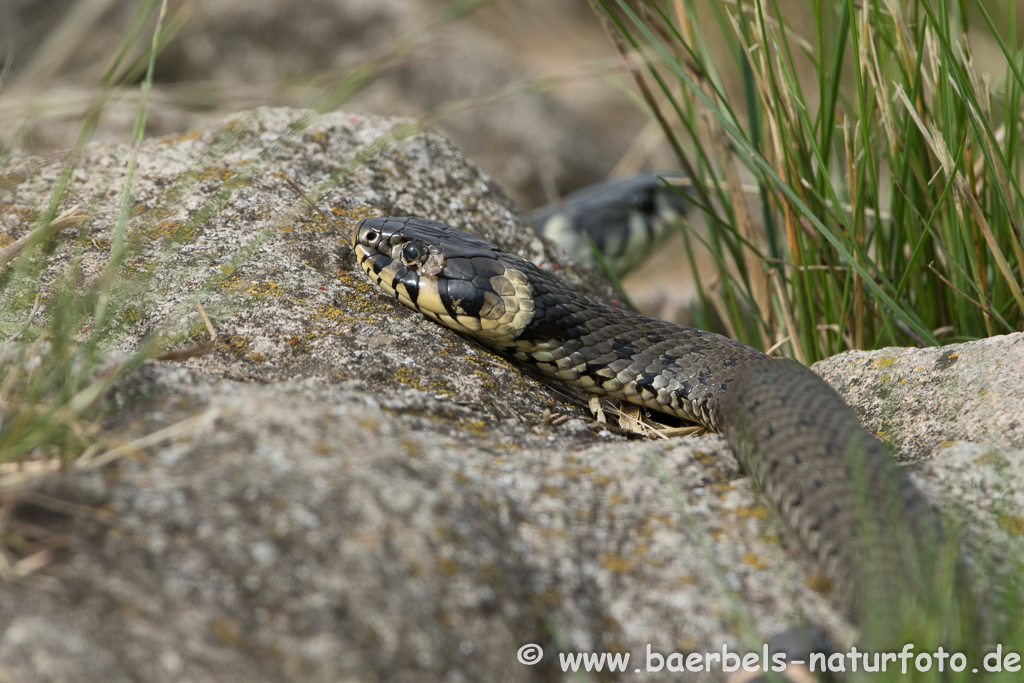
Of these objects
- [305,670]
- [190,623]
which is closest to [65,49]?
[190,623]

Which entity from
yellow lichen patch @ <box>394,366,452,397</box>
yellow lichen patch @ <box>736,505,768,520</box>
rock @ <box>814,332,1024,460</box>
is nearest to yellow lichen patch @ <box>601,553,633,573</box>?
yellow lichen patch @ <box>736,505,768,520</box>

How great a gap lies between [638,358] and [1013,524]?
130 cm

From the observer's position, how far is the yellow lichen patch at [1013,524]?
78.5 inches

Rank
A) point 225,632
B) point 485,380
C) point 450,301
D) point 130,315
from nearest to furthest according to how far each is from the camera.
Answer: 1. point 225,632
2. point 130,315
3. point 485,380
4. point 450,301

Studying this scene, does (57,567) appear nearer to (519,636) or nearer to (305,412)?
(305,412)

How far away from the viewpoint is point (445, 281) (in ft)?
9.48

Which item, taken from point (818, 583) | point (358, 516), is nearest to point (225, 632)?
point (358, 516)

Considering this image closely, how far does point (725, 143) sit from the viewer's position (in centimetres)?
347

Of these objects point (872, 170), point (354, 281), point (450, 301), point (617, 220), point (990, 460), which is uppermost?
point (617, 220)

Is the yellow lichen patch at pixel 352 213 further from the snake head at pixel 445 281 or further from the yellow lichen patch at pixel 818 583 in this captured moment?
the yellow lichen patch at pixel 818 583

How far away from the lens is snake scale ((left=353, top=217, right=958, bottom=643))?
6.79 ft

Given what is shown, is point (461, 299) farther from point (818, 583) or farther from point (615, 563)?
point (818, 583)

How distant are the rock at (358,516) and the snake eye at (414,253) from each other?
0.20 meters

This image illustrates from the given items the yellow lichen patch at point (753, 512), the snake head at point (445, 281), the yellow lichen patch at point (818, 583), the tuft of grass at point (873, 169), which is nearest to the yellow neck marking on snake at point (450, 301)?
the snake head at point (445, 281)
